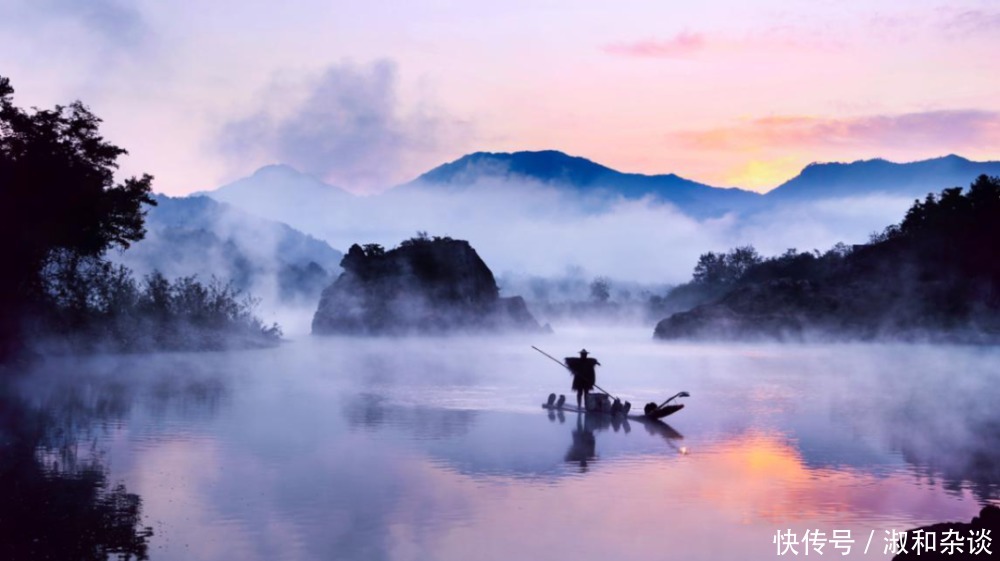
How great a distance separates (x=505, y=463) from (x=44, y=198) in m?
31.6

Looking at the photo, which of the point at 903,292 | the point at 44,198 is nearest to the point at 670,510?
the point at 44,198

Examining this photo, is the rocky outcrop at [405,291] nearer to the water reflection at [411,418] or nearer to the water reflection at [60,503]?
the water reflection at [411,418]

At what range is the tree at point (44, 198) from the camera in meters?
44.0

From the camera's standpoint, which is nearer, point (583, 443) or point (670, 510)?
point (670, 510)

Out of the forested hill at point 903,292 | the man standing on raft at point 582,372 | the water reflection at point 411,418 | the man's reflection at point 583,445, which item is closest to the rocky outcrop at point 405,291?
the forested hill at point 903,292

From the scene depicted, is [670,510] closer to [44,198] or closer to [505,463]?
[505,463]

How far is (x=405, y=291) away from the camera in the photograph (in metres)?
128

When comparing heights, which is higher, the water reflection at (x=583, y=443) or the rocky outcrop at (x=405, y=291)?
the rocky outcrop at (x=405, y=291)

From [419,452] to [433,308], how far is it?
4192 inches

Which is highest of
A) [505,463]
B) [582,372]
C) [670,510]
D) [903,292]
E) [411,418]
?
[903,292]

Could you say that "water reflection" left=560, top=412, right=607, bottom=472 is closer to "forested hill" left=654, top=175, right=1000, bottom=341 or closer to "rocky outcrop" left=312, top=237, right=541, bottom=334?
"forested hill" left=654, top=175, right=1000, bottom=341

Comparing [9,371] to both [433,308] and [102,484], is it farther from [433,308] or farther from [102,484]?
[433,308]

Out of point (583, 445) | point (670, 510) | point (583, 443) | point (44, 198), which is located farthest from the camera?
point (44, 198)

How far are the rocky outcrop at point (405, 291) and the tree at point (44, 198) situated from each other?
7413 centimetres
